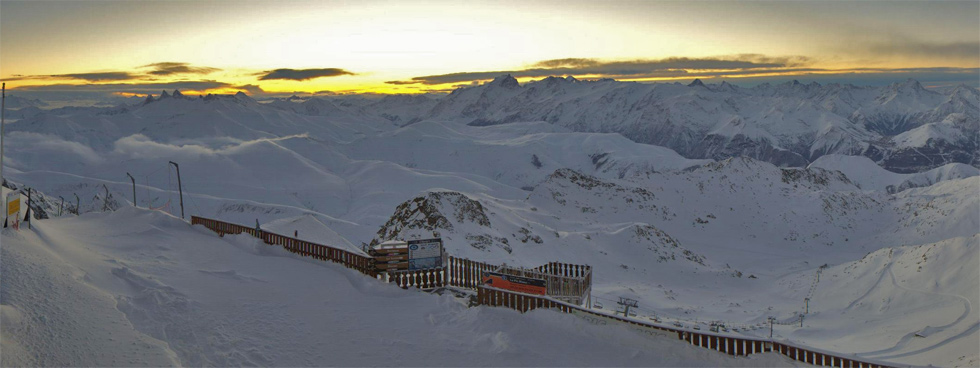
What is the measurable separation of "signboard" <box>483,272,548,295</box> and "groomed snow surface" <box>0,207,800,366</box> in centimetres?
139

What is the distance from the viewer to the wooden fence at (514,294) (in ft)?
39.0

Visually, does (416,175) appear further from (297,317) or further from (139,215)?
(297,317)

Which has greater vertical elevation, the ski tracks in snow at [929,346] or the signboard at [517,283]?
the signboard at [517,283]

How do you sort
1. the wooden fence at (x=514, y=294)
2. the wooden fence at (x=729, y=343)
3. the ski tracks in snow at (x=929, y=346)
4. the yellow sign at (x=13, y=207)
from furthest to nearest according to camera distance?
the ski tracks in snow at (x=929, y=346) < the yellow sign at (x=13, y=207) < the wooden fence at (x=514, y=294) < the wooden fence at (x=729, y=343)

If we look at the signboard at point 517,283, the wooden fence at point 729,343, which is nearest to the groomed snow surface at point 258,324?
the wooden fence at point 729,343

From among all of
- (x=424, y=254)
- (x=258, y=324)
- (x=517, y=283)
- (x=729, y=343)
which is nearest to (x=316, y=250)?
(x=424, y=254)

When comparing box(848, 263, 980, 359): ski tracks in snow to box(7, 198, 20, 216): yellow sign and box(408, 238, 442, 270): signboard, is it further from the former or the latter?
box(7, 198, 20, 216): yellow sign

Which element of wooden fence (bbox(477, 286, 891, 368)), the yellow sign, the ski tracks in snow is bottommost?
the ski tracks in snow

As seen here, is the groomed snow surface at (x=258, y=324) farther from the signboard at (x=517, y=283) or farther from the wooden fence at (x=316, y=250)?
the signboard at (x=517, y=283)

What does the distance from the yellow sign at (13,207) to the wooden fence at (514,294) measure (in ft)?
21.5

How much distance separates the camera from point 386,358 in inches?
473

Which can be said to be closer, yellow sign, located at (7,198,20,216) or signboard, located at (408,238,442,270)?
yellow sign, located at (7,198,20,216)

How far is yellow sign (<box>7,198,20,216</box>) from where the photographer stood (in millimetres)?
15364

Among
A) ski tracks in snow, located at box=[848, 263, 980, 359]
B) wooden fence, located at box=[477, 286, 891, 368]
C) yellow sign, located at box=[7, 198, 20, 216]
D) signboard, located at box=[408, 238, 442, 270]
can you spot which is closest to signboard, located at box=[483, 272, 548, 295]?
signboard, located at box=[408, 238, 442, 270]
